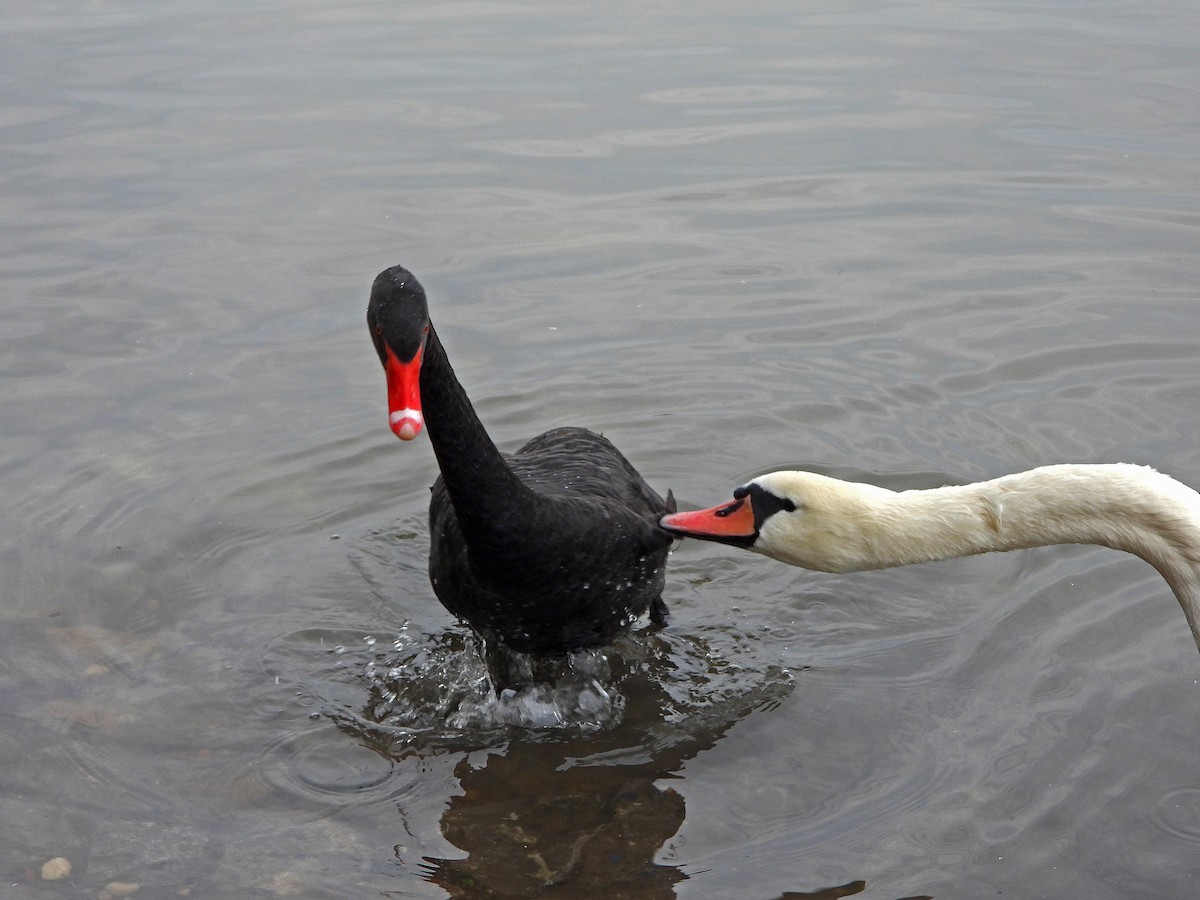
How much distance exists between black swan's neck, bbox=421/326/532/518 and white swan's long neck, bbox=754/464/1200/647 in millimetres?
1127

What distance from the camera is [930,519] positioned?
543 cm

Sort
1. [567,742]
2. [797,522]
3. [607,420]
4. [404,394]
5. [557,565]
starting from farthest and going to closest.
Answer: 1. [607,420]
2. [567,742]
3. [557,565]
4. [797,522]
5. [404,394]

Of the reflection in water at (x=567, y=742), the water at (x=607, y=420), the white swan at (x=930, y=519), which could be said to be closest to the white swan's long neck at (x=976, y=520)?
the white swan at (x=930, y=519)

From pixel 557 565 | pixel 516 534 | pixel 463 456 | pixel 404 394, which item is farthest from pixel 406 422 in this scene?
pixel 557 565

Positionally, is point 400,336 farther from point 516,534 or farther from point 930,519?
point 930,519

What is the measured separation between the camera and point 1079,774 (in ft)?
19.0

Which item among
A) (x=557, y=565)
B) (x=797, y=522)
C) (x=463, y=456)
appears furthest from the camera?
(x=557, y=565)

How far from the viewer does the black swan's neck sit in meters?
5.61

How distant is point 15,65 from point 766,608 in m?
12.9

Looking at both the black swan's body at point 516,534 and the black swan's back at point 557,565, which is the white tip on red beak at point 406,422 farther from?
the black swan's back at point 557,565

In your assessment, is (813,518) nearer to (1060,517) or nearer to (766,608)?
(1060,517)

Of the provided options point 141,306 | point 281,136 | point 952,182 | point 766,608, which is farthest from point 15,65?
point 766,608

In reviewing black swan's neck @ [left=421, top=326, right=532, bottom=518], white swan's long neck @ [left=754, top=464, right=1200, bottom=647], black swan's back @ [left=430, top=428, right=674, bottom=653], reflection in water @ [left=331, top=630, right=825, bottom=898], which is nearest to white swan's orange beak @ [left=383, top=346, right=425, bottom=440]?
black swan's neck @ [left=421, top=326, right=532, bottom=518]

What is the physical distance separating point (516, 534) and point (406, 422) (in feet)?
3.78
